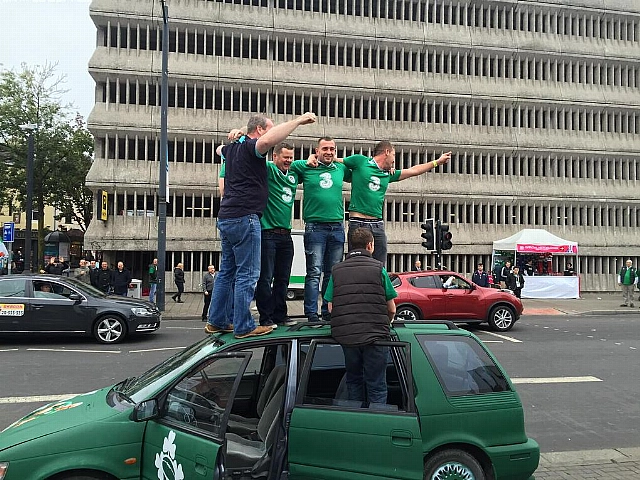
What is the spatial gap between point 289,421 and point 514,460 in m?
1.61

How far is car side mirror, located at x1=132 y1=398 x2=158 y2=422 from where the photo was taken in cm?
323

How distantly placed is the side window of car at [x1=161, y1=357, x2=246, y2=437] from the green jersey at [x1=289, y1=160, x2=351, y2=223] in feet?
7.00

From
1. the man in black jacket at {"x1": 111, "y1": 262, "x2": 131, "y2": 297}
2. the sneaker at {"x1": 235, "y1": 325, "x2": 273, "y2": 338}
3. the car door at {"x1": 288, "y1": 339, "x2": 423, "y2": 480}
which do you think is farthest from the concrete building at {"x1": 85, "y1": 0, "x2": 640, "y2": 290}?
the car door at {"x1": 288, "y1": 339, "x2": 423, "y2": 480}

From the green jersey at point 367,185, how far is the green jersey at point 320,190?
31cm

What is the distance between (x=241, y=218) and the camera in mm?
4293

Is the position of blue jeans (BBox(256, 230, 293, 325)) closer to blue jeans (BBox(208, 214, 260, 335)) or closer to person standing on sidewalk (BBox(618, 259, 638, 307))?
blue jeans (BBox(208, 214, 260, 335))

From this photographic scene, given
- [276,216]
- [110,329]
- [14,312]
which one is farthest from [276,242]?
[14,312]

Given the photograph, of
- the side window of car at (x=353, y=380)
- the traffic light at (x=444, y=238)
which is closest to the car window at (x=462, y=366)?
the side window of car at (x=353, y=380)

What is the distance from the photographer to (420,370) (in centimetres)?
356

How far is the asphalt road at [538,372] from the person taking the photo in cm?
610

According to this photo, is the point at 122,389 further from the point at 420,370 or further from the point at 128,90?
the point at 128,90

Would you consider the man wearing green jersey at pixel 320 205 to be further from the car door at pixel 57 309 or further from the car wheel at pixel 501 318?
the car wheel at pixel 501 318

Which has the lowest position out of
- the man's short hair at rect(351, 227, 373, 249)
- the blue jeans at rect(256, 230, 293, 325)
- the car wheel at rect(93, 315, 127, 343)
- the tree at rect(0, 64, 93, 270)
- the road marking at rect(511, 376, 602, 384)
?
the road marking at rect(511, 376, 602, 384)

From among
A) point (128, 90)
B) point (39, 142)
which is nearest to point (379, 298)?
point (128, 90)
